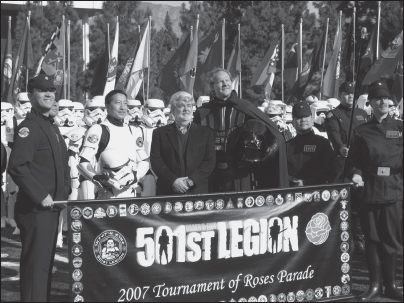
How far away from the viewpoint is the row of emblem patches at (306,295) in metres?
6.21

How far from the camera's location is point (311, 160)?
8.55 meters

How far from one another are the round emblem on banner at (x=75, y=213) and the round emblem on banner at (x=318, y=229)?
1.99 metres

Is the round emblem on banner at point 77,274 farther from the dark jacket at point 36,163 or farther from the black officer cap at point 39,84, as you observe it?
the black officer cap at point 39,84

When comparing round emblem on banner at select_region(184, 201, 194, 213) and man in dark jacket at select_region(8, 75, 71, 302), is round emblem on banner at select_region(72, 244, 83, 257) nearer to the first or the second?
man in dark jacket at select_region(8, 75, 71, 302)

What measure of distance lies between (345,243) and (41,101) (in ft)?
9.43

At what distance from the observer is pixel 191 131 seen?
7199 millimetres

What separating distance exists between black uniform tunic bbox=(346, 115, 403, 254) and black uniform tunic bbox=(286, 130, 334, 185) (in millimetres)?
1028

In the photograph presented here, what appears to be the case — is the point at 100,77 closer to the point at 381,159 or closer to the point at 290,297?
the point at 381,159

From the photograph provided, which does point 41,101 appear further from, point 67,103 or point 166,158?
point 67,103

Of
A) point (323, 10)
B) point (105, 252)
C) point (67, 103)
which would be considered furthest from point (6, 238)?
point (323, 10)

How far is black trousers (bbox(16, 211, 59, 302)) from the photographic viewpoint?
6.00 m

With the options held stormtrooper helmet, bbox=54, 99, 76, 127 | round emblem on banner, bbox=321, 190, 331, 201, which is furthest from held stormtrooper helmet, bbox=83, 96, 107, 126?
round emblem on banner, bbox=321, 190, 331, 201

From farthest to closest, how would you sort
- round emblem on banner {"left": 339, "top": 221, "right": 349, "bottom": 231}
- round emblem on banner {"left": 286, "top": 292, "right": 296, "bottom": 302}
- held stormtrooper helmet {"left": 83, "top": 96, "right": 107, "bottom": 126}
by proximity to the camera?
held stormtrooper helmet {"left": 83, "top": 96, "right": 107, "bottom": 126} → round emblem on banner {"left": 339, "top": 221, "right": 349, "bottom": 231} → round emblem on banner {"left": 286, "top": 292, "right": 296, "bottom": 302}

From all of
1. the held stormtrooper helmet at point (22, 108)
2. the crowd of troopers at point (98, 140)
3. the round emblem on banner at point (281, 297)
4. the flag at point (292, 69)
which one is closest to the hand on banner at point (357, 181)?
Answer: the round emblem on banner at point (281, 297)
